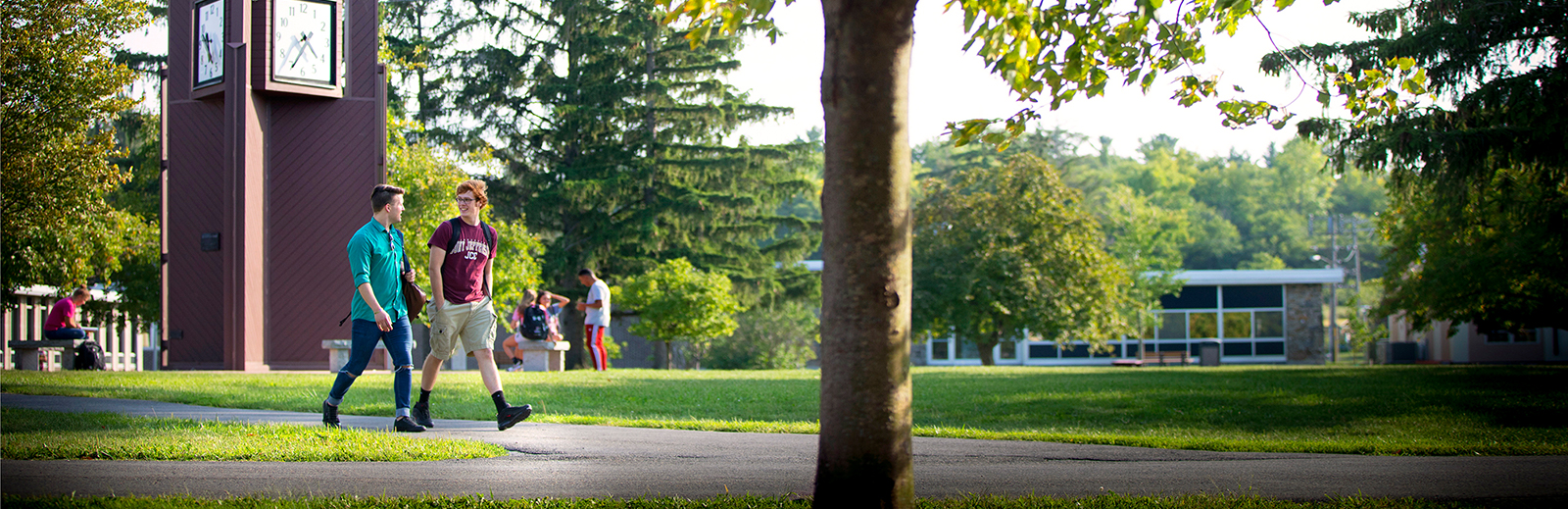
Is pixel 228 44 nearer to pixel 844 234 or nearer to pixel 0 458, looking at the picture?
pixel 0 458

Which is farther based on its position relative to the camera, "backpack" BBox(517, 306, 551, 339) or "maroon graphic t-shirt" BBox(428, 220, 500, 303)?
"backpack" BBox(517, 306, 551, 339)

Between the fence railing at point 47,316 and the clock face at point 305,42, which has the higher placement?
the clock face at point 305,42

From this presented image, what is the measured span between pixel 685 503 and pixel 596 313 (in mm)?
12954

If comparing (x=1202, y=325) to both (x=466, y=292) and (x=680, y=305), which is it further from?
(x=466, y=292)

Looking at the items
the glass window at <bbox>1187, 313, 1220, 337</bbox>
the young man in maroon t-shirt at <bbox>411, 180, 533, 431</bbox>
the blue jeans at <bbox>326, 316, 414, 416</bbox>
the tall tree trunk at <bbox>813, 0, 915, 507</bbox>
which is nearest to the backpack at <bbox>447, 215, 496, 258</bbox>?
the young man in maroon t-shirt at <bbox>411, 180, 533, 431</bbox>

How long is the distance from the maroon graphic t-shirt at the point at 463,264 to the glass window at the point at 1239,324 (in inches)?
1720

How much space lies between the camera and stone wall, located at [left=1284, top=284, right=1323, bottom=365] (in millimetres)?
45688

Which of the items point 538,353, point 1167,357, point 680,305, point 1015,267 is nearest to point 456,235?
point 538,353

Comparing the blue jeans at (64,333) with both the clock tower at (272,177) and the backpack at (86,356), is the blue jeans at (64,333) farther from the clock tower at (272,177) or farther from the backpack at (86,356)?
the clock tower at (272,177)

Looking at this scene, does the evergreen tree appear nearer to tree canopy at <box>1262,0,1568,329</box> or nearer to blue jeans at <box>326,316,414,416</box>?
tree canopy at <box>1262,0,1568,329</box>

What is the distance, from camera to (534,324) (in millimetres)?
17969

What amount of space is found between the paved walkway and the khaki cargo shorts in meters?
0.62

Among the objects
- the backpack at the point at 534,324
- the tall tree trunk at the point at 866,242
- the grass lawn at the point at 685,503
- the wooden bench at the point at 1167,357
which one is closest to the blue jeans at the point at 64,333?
the backpack at the point at 534,324

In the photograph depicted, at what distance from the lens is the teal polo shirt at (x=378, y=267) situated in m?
7.75
